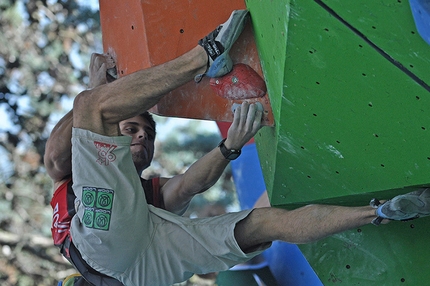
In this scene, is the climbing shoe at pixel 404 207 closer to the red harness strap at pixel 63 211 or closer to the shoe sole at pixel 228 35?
the shoe sole at pixel 228 35

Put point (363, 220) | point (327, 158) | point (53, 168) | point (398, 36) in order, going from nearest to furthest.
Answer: point (398, 36)
point (363, 220)
point (327, 158)
point (53, 168)

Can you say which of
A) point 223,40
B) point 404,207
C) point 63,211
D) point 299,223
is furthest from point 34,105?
point 404,207

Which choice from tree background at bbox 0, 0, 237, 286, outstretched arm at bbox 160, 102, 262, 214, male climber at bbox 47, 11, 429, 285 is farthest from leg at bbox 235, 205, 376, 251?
tree background at bbox 0, 0, 237, 286

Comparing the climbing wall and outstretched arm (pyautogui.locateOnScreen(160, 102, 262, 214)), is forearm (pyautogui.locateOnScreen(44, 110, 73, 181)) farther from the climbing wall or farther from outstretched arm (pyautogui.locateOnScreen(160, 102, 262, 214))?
the climbing wall

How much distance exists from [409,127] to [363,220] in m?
0.34

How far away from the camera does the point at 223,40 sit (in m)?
2.43

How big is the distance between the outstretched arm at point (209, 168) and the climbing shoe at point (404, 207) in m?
0.60

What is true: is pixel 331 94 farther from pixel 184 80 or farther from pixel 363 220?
pixel 184 80

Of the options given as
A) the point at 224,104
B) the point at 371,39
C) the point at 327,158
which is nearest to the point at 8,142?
the point at 224,104

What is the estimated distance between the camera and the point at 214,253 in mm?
2521

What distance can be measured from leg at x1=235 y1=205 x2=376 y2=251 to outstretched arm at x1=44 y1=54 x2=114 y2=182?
853 mm

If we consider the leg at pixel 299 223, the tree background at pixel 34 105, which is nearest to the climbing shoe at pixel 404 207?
the leg at pixel 299 223

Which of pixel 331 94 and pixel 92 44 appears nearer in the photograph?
pixel 331 94

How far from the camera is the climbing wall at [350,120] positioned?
1867 millimetres
